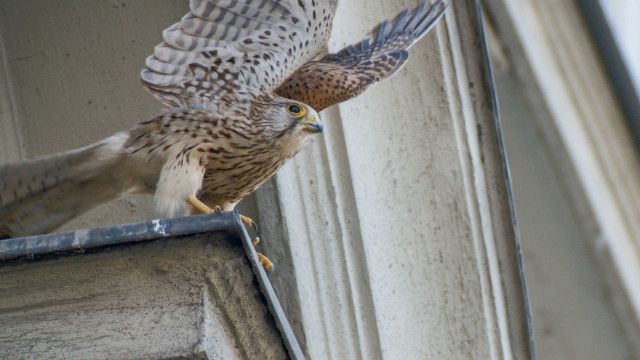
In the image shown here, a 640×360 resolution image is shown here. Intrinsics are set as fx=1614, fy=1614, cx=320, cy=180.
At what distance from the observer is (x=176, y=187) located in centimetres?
367

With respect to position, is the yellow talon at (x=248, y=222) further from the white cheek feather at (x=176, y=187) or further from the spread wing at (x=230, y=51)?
the spread wing at (x=230, y=51)

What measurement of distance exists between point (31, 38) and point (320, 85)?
0.79 meters

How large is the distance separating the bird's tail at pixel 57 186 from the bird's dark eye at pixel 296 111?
0.40m

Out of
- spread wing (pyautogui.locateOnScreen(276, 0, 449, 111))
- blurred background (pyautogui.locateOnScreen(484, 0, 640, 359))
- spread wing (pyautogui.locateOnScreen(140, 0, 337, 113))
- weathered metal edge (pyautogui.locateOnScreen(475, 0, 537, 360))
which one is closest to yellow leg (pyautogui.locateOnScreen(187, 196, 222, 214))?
spread wing (pyautogui.locateOnScreen(140, 0, 337, 113))

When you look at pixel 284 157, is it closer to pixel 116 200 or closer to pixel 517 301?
pixel 116 200

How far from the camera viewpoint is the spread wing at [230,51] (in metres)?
3.78

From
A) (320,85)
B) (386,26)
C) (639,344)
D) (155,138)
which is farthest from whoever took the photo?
(639,344)

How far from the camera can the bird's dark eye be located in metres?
3.89

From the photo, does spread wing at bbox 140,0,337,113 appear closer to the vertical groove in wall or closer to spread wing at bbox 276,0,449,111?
spread wing at bbox 276,0,449,111

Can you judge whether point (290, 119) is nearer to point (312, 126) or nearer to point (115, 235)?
point (312, 126)

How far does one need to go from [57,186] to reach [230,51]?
0.54 m

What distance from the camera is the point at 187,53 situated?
3.79m

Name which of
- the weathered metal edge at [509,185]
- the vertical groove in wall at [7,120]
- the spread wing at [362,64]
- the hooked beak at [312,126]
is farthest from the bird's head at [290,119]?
the weathered metal edge at [509,185]

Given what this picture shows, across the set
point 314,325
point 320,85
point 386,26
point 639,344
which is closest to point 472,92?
point 386,26
